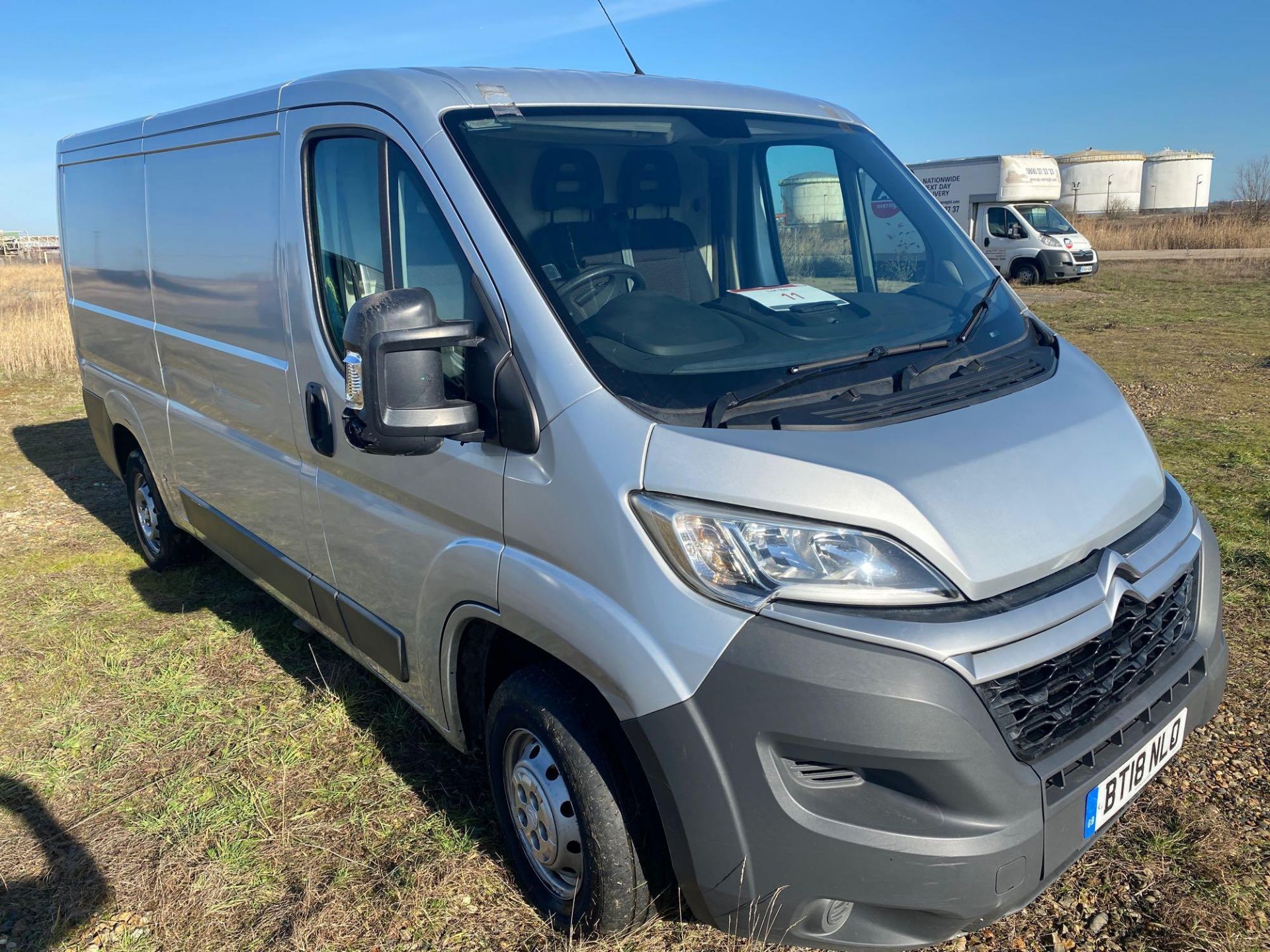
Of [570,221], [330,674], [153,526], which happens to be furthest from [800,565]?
[153,526]

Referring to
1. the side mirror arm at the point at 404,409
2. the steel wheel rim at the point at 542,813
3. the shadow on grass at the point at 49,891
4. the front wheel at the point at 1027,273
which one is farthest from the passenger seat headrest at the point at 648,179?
the front wheel at the point at 1027,273

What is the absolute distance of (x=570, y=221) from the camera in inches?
97.7

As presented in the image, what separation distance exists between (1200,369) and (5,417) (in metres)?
12.5

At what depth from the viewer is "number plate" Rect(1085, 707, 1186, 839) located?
2.04m

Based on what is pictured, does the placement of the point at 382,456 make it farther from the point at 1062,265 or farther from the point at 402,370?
the point at 1062,265

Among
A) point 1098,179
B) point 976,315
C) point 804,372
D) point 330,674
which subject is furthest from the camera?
point 1098,179

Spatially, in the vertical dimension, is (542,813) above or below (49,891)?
above

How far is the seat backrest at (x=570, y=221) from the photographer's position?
2375 mm

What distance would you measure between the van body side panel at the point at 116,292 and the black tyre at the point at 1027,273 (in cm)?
2110

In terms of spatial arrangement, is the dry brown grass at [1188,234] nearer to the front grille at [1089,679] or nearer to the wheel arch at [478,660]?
the front grille at [1089,679]

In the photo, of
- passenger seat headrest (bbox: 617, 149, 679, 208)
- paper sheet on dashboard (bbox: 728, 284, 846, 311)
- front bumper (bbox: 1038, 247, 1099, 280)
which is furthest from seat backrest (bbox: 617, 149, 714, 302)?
front bumper (bbox: 1038, 247, 1099, 280)

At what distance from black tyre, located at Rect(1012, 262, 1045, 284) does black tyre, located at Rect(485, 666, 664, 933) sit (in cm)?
2243

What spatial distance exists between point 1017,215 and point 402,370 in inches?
932

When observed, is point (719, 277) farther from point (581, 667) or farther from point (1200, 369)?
point (1200, 369)
